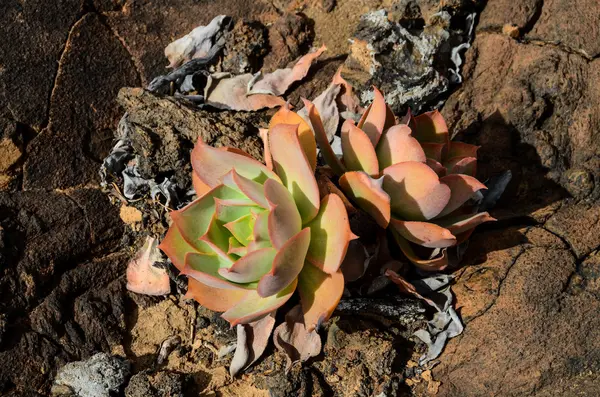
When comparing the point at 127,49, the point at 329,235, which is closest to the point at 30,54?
the point at 127,49

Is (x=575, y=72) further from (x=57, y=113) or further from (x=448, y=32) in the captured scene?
(x=57, y=113)

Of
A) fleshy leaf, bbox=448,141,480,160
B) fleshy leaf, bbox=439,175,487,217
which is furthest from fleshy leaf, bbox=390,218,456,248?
fleshy leaf, bbox=448,141,480,160

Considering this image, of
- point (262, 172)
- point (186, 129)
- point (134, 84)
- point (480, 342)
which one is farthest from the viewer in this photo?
point (134, 84)

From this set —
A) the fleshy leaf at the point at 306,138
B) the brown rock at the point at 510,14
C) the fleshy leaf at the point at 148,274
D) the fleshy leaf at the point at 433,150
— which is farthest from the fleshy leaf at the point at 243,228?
the brown rock at the point at 510,14

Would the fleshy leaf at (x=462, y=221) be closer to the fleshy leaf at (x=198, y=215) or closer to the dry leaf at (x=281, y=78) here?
the fleshy leaf at (x=198, y=215)

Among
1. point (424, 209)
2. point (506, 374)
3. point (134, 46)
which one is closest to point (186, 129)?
point (134, 46)
